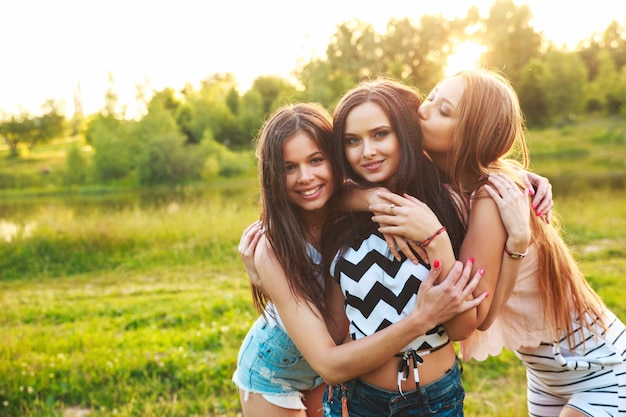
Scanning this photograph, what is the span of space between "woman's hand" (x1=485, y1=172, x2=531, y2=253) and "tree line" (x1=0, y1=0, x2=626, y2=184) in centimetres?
2664

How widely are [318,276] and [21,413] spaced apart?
11.2ft

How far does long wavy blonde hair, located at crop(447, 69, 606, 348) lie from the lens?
2221 millimetres

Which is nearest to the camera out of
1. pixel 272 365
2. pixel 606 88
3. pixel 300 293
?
pixel 300 293

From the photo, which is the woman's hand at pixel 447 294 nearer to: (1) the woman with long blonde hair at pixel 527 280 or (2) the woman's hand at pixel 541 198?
(1) the woman with long blonde hair at pixel 527 280

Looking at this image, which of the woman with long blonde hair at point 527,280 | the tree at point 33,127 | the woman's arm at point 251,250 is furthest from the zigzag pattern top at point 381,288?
the tree at point 33,127

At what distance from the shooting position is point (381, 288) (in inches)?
78.9

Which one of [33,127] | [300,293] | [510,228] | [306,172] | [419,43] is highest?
[419,43]

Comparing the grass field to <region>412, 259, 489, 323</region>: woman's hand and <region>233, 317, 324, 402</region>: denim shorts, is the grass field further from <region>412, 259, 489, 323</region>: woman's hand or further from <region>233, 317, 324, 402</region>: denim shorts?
<region>412, 259, 489, 323</region>: woman's hand

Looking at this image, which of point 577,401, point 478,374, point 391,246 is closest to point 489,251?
point 391,246

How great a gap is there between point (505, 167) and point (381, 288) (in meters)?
0.89

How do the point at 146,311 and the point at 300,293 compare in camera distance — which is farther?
→ the point at 146,311

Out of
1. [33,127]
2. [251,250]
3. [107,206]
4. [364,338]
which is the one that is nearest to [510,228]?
[364,338]

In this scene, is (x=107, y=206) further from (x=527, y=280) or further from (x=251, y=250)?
(x=527, y=280)

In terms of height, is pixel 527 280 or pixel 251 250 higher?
pixel 251 250
